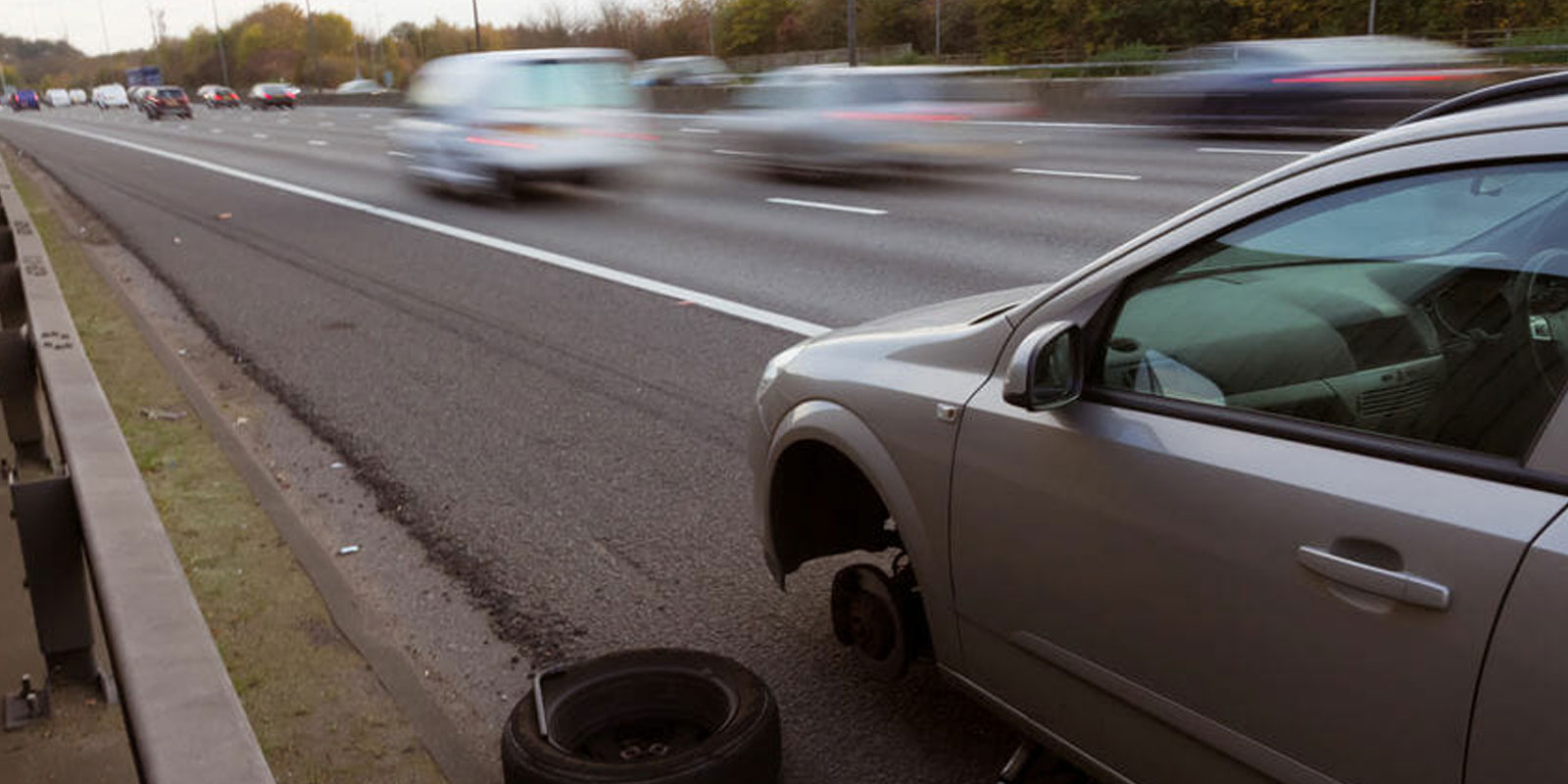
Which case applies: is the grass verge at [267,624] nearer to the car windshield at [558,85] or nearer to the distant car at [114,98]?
the car windshield at [558,85]

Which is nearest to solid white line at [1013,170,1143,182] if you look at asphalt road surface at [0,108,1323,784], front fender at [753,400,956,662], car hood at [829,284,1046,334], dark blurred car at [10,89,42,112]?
asphalt road surface at [0,108,1323,784]

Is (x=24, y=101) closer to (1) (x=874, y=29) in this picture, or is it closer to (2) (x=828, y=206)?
(1) (x=874, y=29)

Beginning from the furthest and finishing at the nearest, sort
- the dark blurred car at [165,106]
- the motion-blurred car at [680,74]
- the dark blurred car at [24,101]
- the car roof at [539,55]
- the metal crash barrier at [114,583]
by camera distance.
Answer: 1. the dark blurred car at [24,101]
2. the dark blurred car at [165,106]
3. the motion-blurred car at [680,74]
4. the car roof at [539,55]
5. the metal crash barrier at [114,583]

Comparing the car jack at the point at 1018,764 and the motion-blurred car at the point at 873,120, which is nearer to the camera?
the car jack at the point at 1018,764

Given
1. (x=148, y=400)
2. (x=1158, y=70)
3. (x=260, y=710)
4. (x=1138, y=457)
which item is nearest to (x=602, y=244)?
(x=148, y=400)

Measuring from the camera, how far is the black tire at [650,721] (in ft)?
9.23

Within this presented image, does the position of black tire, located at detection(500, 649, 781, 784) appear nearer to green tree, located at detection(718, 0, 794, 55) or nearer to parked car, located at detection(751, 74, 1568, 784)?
parked car, located at detection(751, 74, 1568, 784)

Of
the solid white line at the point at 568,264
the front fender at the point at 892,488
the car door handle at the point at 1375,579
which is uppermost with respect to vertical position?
the car door handle at the point at 1375,579

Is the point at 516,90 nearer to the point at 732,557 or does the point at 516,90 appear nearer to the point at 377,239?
the point at 377,239

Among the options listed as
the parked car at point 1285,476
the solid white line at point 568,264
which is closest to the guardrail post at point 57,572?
the parked car at point 1285,476

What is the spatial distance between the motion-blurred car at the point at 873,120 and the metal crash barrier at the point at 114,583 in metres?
11.9

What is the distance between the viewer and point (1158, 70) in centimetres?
3038

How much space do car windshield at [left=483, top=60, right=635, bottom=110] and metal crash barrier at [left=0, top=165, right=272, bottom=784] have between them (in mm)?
11707

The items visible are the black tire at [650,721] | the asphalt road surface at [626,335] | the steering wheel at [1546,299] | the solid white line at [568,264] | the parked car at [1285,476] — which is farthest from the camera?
the solid white line at [568,264]
